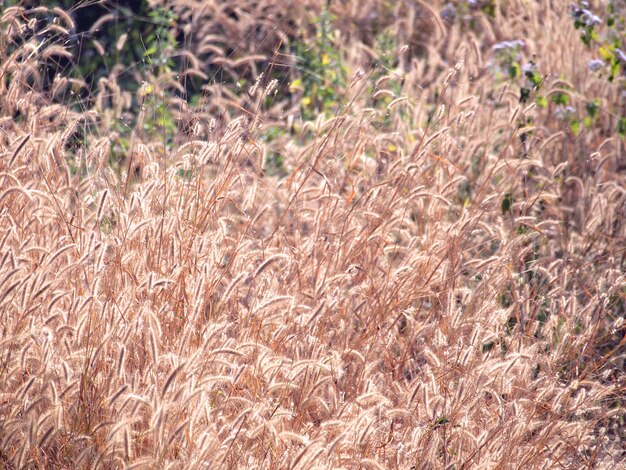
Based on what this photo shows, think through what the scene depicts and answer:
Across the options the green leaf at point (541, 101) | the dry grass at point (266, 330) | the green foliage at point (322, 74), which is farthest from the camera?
the green foliage at point (322, 74)

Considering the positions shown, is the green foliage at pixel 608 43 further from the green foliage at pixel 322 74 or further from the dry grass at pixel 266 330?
the green foliage at pixel 322 74

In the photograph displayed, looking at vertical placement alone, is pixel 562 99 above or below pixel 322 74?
above

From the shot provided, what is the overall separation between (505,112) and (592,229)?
165cm

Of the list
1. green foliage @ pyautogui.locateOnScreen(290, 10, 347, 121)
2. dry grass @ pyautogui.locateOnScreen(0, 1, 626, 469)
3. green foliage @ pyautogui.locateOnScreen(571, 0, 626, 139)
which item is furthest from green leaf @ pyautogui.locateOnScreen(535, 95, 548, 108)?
green foliage @ pyautogui.locateOnScreen(290, 10, 347, 121)

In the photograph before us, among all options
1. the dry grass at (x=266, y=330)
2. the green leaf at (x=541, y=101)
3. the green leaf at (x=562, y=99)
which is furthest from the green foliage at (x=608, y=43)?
the dry grass at (x=266, y=330)

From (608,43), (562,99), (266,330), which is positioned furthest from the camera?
(608,43)

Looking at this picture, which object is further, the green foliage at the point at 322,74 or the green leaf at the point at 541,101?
the green foliage at the point at 322,74

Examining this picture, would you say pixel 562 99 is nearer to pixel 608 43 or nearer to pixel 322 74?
pixel 608 43

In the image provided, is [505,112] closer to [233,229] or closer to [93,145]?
[233,229]

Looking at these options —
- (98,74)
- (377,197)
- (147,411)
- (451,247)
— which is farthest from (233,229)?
(98,74)

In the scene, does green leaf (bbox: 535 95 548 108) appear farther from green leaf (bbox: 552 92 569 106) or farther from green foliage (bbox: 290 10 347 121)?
green foliage (bbox: 290 10 347 121)

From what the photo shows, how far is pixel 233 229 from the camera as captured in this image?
4.66 metres

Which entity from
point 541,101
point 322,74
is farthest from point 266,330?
point 322,74

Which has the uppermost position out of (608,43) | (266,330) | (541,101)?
(608,43)
